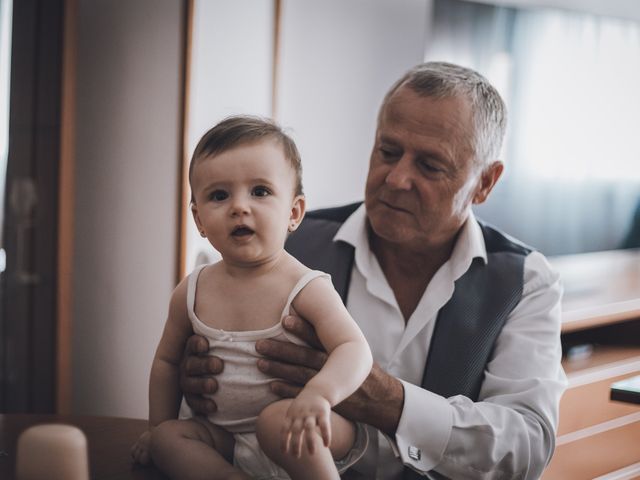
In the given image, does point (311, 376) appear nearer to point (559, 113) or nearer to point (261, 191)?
point (261, 191)

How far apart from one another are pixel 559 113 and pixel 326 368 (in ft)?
8.80

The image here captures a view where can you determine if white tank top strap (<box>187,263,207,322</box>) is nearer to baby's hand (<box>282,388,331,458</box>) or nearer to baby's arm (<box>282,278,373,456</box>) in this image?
baby's arm (<box>282,278,373,456</box>)

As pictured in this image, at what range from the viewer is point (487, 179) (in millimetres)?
1672

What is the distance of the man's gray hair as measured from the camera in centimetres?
149

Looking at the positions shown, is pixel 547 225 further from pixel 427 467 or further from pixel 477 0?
pixel 427 467

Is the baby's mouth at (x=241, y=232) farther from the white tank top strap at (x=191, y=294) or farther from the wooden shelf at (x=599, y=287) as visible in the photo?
the wooden shelf at (x=599, y=287)

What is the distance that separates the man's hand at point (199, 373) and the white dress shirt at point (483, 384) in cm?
36

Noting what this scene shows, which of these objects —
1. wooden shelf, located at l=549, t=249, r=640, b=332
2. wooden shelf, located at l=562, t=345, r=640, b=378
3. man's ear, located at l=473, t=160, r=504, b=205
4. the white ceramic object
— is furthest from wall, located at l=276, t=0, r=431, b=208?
the white ceramic object

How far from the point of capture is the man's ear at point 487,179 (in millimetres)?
1649

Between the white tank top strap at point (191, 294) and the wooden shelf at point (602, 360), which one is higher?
the white tank top strap at point (191, 294)

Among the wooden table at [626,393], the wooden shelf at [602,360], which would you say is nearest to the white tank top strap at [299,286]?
the wooden table at [626,393]

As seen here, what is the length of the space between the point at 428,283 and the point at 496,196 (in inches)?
64.9

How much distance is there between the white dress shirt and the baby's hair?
481 millimetres

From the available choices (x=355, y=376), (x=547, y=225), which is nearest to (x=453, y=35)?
(x=547, y=225)
